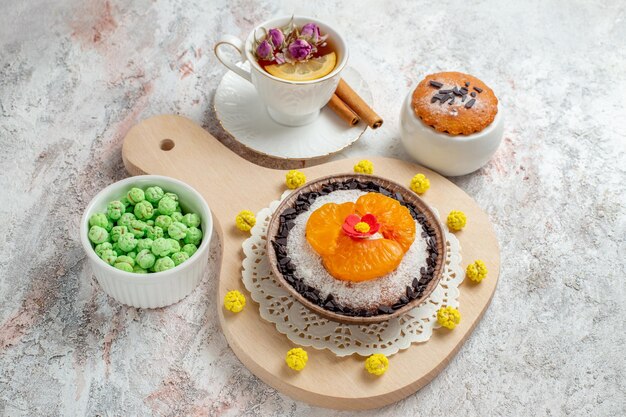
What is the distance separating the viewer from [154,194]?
1.89 meters

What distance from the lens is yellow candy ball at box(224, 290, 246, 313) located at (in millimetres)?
1799

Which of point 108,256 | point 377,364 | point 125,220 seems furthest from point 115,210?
point 377,364

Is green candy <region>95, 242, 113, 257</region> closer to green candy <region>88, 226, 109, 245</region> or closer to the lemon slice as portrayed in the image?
green candy <region>88, 226, 109, 245</region>

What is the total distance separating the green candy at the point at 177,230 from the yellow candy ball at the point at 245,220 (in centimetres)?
17

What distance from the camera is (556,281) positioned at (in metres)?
2.01

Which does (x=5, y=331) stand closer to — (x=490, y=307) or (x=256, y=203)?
(x=256, y=203)

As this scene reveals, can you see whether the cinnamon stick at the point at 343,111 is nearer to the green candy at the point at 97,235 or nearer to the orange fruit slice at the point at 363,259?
the orange fruit slice at the point at 363,259

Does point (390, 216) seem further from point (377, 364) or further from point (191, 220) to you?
point (191, 220)

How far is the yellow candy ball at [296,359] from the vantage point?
1.71 m

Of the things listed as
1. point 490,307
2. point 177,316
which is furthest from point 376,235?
point 177,316

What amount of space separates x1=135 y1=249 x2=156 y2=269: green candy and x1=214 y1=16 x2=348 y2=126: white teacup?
1.91ft

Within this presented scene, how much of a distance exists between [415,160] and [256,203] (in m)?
0.47

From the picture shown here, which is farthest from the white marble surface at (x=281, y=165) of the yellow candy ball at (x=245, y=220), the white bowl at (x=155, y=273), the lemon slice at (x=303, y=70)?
the lemon slice at (x=303, y=70)

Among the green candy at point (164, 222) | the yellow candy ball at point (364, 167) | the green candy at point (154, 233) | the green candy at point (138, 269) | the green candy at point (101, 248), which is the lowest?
the yellow candy ball at point (364, 167)
